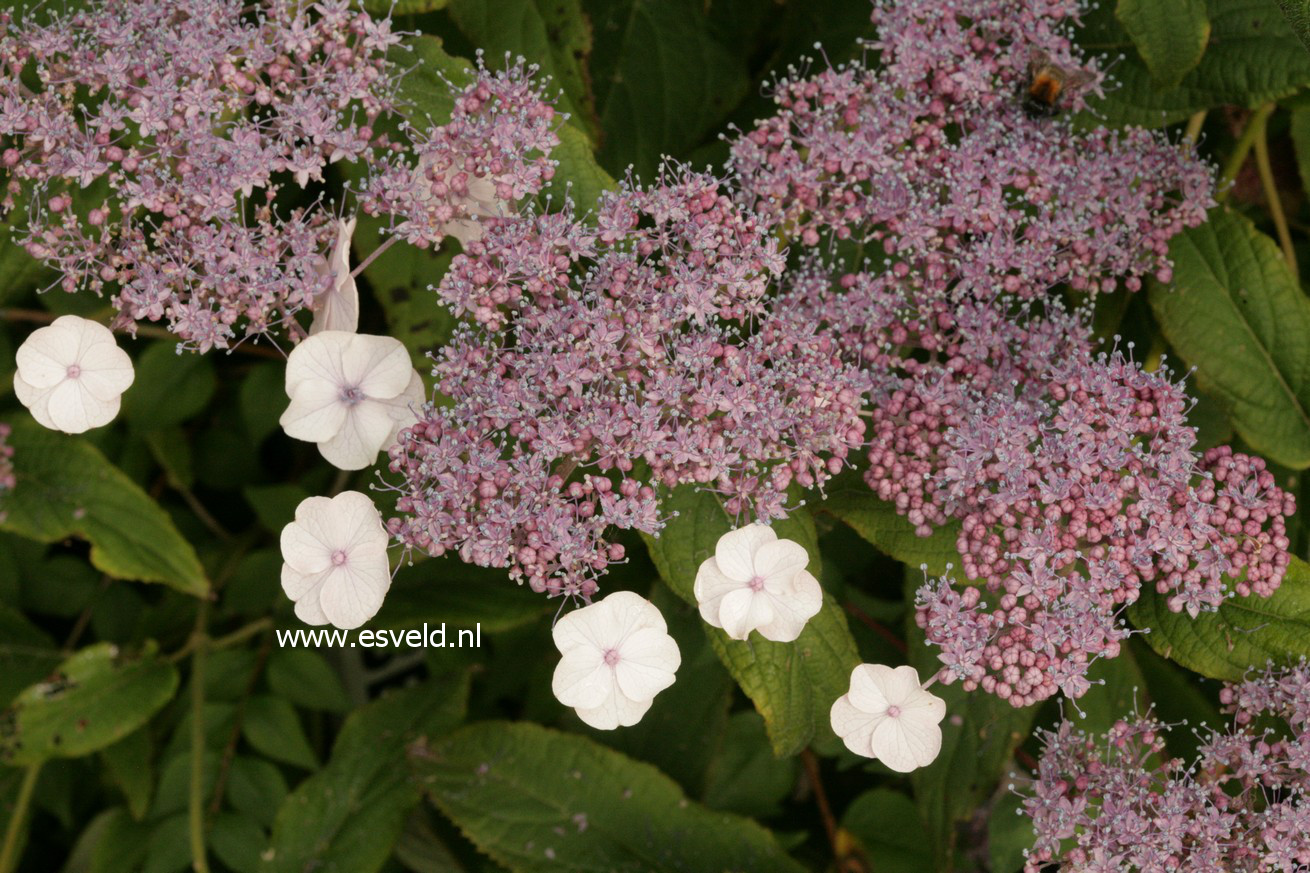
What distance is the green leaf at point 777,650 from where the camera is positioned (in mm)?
1503

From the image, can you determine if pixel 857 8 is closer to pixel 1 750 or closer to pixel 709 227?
pixel 709 227

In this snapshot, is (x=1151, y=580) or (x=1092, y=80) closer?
(x=1151, y=580)

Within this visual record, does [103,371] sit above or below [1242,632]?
below

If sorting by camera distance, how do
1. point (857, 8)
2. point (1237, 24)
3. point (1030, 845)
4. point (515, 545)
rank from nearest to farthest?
1. point (515, 545)
2. point (1237, 24)
3. point (1030, 845)
4. point (857, 8)

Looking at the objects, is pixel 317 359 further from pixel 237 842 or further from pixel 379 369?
pixel 237 842

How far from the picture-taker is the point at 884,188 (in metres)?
1.66

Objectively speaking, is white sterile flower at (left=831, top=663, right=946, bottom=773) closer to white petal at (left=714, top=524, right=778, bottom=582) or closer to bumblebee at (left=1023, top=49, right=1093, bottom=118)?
white petal at (left=714, top=524, right=778, bottom=582)

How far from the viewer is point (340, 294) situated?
1.53m

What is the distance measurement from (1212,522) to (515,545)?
0.94m

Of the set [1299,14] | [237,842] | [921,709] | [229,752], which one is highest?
[1299,14]

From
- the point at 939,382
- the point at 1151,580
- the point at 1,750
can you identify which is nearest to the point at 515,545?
the point at 939,382

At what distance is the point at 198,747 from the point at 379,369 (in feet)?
3.95

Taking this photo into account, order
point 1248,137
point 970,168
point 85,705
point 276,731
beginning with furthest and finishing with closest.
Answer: point 276,731 → point 85,705 → point 1248,137 → point 970,168

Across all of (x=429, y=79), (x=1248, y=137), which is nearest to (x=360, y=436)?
(x=429, y=79)
